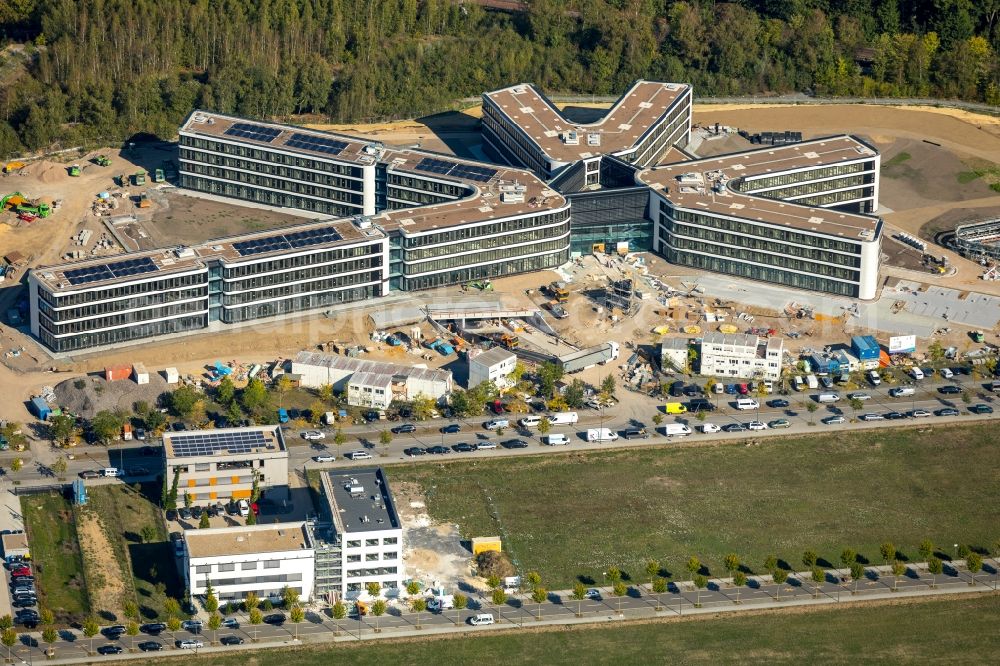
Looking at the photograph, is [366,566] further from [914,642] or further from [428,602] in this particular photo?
[914,642]

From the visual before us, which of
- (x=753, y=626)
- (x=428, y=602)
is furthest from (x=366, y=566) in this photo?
(x=753, y=626)

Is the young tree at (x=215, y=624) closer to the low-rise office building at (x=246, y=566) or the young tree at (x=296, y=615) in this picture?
the low-rise office building at (x=246, y=566)

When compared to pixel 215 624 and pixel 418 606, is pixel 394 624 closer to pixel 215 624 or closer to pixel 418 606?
pixel 418 606

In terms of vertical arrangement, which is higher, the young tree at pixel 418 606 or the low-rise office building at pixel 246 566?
the low-rise office building at pixel 246 566

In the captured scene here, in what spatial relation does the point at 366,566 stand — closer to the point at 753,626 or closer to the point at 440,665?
the point at 440,665

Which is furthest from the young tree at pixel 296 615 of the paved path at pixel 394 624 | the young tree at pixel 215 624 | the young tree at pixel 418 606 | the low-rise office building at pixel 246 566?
the young tree at pixel 418 606

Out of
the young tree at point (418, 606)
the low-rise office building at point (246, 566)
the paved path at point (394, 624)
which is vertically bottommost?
the paved path at point (394, 624)

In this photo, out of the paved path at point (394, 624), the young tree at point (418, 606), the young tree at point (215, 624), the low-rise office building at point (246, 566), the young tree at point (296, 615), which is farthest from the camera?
the young tree at point (418, 606)

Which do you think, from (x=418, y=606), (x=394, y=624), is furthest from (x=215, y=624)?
(x=418, y=606)
